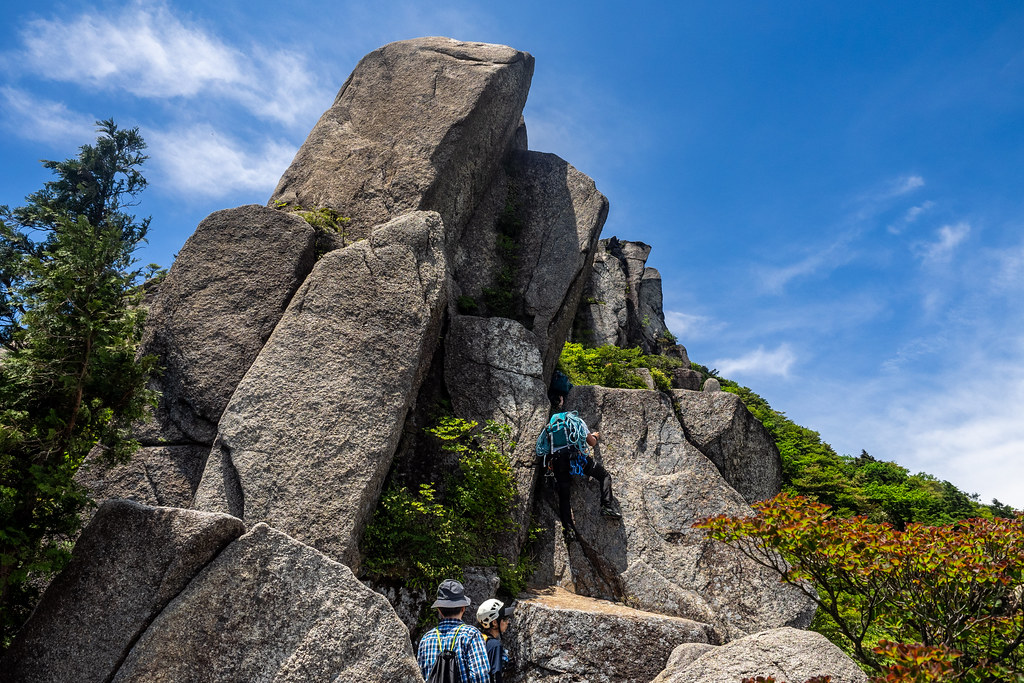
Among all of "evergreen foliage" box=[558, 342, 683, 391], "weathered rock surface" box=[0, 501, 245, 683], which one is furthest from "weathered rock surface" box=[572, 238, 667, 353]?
"weathered rock surface" box=[0, 501, 245, 683]

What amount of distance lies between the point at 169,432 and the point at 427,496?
4.45 metres

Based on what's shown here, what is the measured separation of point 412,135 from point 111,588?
11176mm

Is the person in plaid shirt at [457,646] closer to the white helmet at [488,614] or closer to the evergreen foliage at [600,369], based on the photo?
the white helmet at [488,614]

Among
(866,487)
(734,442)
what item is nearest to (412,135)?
(734,442)

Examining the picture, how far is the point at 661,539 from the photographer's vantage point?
12633mm

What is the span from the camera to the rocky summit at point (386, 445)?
7.11 meters

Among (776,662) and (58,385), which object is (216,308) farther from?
(776,662)

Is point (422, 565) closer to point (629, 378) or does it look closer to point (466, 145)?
point (466, 145)

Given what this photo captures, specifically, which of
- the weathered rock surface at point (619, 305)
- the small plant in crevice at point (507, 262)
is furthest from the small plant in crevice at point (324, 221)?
the weathered rock surface at point (619, 305)

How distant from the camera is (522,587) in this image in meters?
11.4

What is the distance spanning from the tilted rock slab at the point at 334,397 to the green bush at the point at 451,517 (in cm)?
44

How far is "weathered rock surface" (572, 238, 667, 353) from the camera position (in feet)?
112

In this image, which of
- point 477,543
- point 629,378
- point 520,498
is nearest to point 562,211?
point 629,378

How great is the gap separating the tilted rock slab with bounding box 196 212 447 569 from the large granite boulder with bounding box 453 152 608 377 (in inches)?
161
